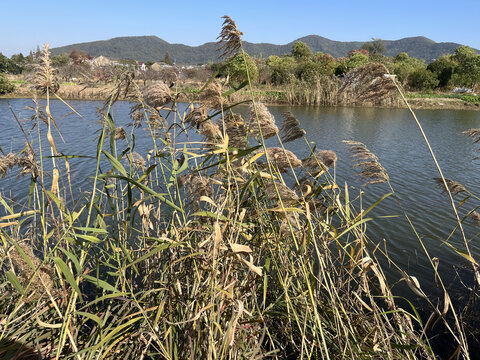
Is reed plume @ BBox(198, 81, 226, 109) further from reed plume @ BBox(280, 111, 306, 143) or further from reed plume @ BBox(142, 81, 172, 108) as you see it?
reed plume @ BBox(280, 111, 306, 143)

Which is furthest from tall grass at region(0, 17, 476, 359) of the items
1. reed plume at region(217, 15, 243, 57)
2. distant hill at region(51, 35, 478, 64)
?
distant hill at region(51, 35, 478, 64)

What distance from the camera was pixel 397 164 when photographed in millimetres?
9609

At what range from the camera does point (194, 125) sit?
79.5 inches

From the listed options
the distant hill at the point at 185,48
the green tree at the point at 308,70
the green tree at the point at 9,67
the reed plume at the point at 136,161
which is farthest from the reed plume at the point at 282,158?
the distant hill at the point at 185,48

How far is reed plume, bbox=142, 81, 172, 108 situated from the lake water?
0.89ft

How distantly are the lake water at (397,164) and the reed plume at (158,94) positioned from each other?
27 centimetres

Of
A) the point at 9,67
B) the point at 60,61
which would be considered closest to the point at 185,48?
the point at 9,67

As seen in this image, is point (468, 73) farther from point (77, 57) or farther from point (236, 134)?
point (77, 57)

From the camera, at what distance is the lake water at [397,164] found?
5.10 m

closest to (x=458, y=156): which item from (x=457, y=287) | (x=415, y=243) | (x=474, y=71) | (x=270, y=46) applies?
(x=415, y=243)

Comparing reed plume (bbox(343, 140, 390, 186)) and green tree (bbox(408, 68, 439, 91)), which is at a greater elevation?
green tree (bbox(408, 68, 439, 91))

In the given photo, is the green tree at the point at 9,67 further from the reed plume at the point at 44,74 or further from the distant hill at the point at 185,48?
the distant hill at the point at 185,48

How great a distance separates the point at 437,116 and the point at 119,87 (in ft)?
74.7

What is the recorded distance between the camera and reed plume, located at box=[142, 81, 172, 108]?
2084 millimetres
